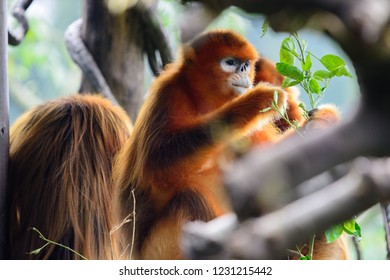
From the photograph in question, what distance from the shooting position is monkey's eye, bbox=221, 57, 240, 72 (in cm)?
111

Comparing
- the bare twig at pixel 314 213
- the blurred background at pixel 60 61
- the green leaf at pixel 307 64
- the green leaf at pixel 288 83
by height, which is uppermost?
the bare twig at pixel 314 213

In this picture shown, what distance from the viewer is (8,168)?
1109mm

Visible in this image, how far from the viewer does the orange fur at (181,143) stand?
105 cm

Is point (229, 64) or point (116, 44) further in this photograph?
point (116, 44)

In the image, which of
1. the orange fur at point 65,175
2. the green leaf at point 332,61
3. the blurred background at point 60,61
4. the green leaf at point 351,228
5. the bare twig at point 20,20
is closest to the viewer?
the green leaf at point 332,61

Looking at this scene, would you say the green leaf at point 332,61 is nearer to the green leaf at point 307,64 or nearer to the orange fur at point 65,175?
the green leaf at point 307,64

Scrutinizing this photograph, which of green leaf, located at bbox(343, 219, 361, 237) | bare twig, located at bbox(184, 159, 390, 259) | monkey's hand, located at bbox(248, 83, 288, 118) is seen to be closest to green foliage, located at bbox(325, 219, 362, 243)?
green leaf, located at bbox(343, 219, 361, 237)

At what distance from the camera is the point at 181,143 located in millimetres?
1055

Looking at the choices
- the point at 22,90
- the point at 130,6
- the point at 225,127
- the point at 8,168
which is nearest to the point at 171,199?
the point at 225,127

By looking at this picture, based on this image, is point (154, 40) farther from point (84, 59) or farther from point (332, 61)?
point (332, 61)

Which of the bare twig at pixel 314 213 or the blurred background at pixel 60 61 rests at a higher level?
the bare twig at pixel 314 213

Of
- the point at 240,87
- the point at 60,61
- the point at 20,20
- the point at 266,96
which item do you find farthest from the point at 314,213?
the point at 60,61

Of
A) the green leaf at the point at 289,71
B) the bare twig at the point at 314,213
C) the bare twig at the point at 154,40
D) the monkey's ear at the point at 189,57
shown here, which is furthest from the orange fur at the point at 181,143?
the bare twig at the point at 314,213

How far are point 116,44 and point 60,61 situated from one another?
0.97 meters
